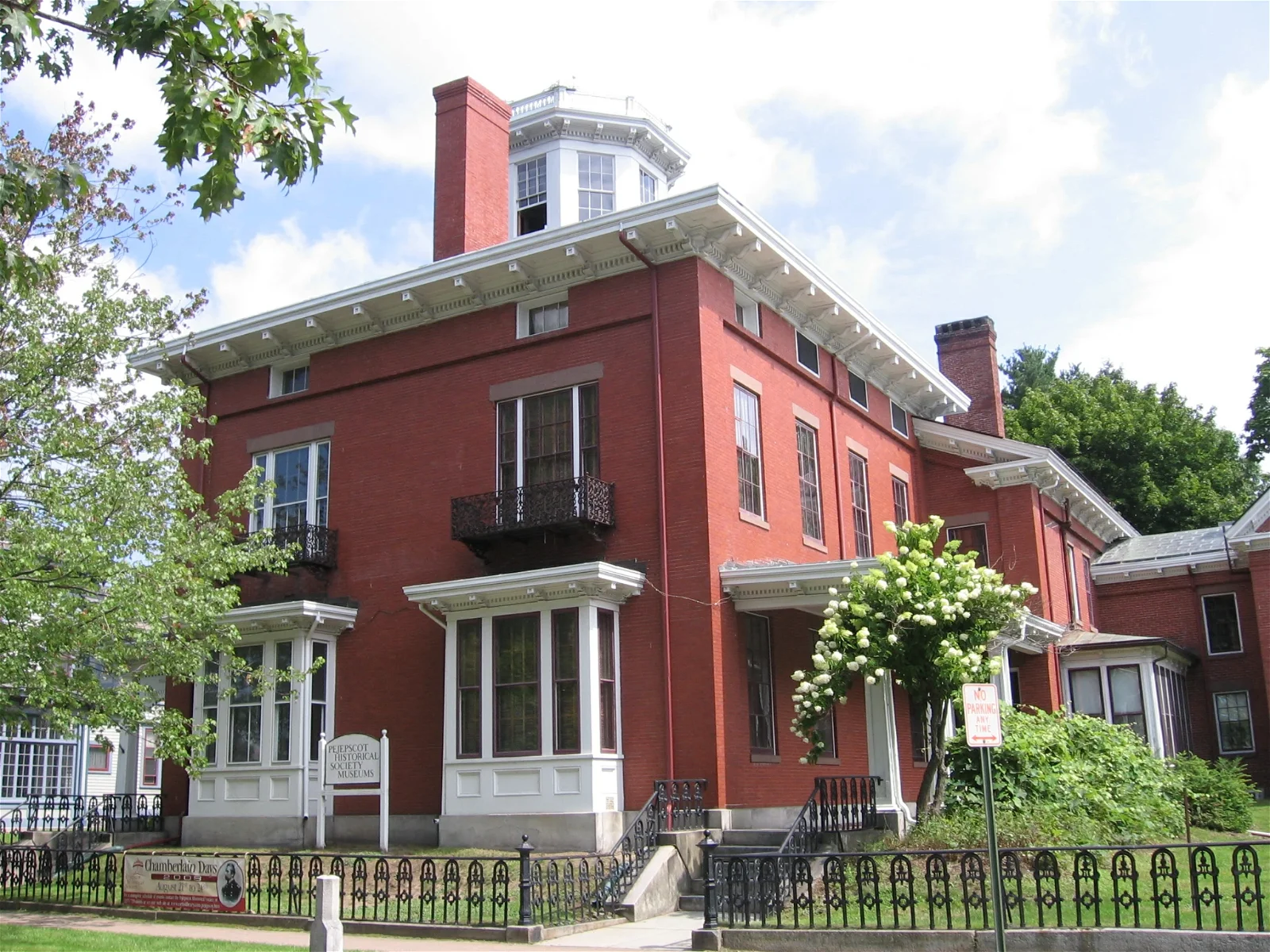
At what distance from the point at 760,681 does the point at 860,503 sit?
6.51 metres

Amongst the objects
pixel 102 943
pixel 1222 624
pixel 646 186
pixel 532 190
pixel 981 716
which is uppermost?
pixel 646 186

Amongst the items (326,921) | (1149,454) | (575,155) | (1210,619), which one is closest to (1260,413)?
(1149,454)

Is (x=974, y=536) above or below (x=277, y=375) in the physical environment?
below

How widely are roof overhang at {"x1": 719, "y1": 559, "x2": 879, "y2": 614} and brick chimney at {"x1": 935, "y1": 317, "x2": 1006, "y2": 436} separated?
1359 cm

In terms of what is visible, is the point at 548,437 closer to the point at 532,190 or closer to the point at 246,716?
the point at 246,716

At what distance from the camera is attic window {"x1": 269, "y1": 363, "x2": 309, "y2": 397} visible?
83.4 ft

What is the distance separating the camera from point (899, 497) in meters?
28.3

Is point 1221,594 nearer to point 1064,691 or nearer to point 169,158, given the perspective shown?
point 1064,691

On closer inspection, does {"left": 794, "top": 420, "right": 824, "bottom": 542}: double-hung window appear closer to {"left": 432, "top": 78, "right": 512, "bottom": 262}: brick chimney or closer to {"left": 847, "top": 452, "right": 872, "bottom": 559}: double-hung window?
{"left": 847, "top": 452, "right": 872, "bottom": 559}: double-hung window

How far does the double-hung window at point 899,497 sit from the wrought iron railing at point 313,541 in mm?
12066

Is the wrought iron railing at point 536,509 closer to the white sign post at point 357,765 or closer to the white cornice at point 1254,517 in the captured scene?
the white sign post at point 357,765

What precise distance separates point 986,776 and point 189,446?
46.0 ft

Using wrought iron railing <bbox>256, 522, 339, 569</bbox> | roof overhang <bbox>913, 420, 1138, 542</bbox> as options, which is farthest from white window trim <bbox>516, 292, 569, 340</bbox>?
roof overhang <bbox>913, 420, 1138, 542</bbox>

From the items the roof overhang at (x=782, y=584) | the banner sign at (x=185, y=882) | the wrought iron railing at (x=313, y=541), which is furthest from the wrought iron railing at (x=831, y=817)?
the wrought iron railing at (x=313, y=541)
